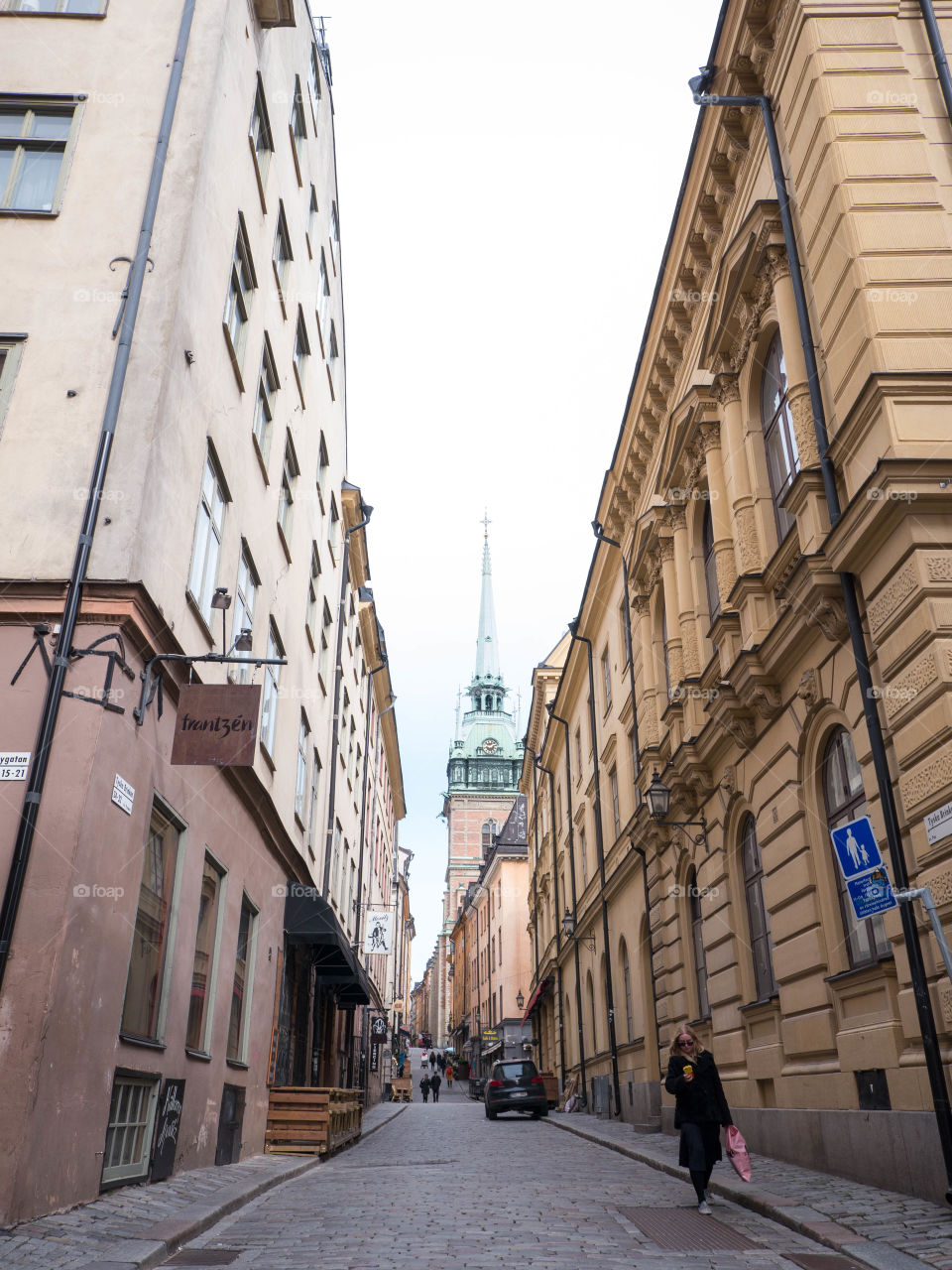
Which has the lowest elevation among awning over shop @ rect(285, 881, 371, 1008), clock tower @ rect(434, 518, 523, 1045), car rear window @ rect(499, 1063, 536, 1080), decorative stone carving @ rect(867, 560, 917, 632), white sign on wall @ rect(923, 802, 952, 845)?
car rear window @ rect(499, 1063, 536, 1080)

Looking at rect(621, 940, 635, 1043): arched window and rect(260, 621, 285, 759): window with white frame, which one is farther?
rect(621, 940, 635, 1043): arched window

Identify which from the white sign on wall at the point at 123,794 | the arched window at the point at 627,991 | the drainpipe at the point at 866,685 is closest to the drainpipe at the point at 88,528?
the white sign on wall at the point at 123,794

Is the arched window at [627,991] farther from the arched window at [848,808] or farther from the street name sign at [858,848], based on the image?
the street name sign at [858,848]

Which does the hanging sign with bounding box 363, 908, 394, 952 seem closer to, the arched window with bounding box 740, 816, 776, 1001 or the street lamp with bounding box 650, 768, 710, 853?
the street lamp with bounding box 650, 768, 710, 853

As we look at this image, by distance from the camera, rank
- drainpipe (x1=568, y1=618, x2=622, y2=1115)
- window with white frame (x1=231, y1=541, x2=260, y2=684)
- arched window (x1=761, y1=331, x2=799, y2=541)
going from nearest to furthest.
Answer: arched window (x1=761, y1=331, x2=799, y2=541), window with white frame (x1=231, y1=541, x2=260, y2=684), drainpipe (x1=568, y1=618, x2=622, y2=1115)

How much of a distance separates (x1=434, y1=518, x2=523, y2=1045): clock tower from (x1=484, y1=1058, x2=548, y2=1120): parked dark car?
246ft

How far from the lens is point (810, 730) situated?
464 inches

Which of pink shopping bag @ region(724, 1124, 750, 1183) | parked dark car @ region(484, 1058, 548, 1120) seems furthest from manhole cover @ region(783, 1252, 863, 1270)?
parked dark car @ region(484, 1058, 548, 1120)

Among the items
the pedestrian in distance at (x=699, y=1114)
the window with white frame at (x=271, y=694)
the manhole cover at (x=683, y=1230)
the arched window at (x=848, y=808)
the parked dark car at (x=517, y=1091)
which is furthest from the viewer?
the parked dark car at (x=517, y=1091)

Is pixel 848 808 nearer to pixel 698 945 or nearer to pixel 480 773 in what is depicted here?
pixel 698 945

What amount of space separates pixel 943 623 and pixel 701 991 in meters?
10.7

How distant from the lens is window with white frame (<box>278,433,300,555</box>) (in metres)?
19.2

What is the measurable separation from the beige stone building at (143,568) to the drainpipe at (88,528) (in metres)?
0.03

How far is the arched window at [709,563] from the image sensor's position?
55.9 ft
